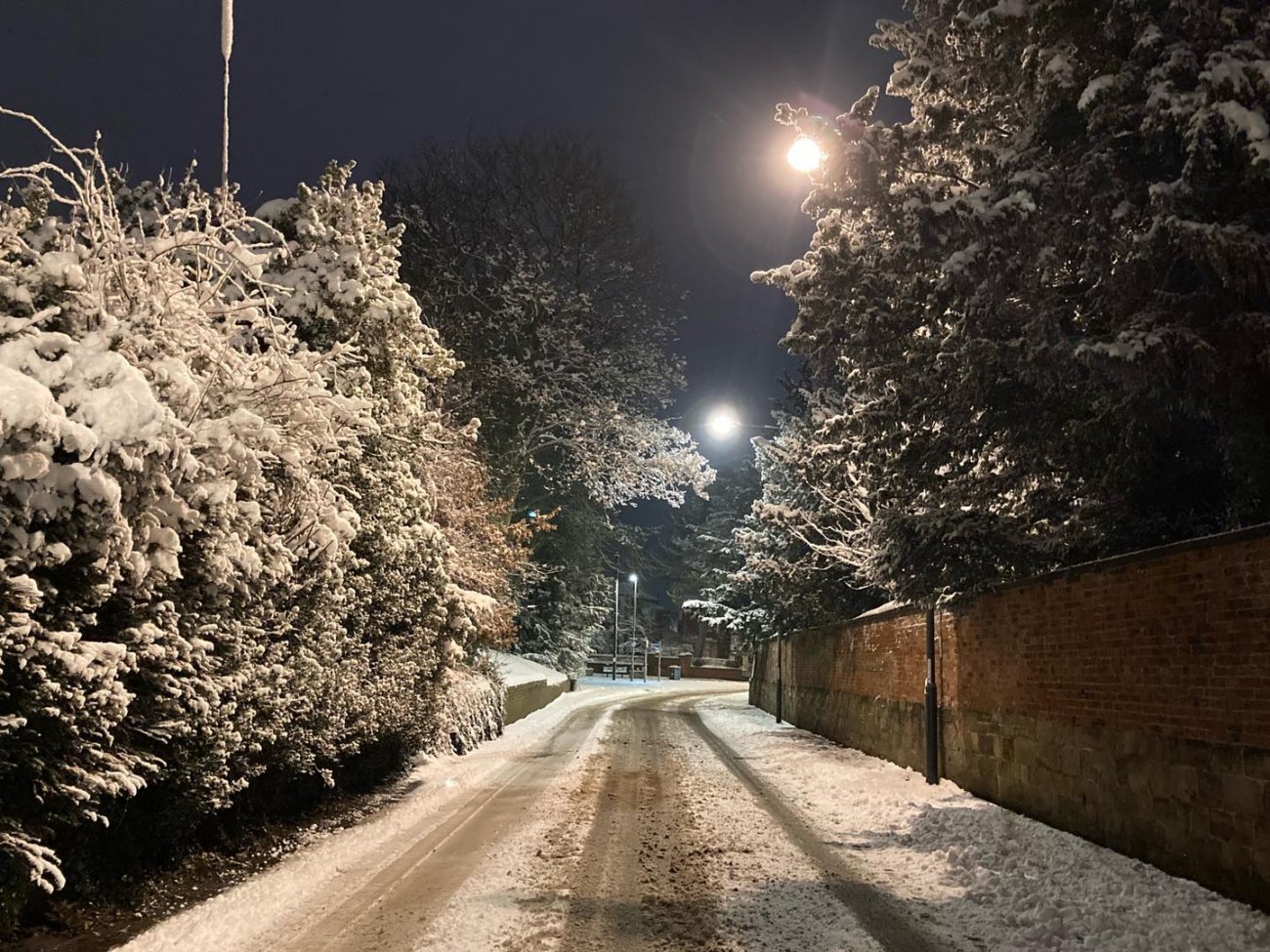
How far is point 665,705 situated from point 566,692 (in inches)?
325

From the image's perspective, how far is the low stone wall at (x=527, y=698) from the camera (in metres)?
23.0

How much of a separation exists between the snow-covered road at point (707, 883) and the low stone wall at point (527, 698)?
11537 millimetres

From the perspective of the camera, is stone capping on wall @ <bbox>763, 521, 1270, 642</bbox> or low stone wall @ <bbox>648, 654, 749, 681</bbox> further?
low stone wall @ <bbox>648, 654, 749, 681</bbox>

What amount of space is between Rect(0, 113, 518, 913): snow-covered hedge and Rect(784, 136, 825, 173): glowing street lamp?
469 cm

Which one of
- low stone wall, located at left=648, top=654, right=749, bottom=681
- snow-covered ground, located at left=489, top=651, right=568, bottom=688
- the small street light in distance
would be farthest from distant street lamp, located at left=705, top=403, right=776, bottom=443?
low stone wall, located at left=648, top=654, right=749, bottom=681

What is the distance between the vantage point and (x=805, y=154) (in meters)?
9.47

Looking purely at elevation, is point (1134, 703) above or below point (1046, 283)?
below

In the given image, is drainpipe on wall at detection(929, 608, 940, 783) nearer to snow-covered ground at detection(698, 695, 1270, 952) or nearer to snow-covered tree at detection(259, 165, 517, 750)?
snow-covered ground at detection(698, 695, 1270, 952)

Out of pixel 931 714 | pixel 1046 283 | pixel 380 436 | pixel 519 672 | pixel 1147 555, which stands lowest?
pixel 931 714

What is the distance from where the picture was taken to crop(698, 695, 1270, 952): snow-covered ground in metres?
5.39

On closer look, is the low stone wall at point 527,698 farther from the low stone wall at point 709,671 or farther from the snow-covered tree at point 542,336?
the low stone wall at point 709,671

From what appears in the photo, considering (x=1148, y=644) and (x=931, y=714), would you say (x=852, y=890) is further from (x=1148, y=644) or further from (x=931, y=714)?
(x=931, y=714)

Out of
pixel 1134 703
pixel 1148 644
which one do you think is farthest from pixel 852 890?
pixel 1148 644

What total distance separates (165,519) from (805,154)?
6.99 metres
